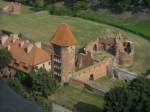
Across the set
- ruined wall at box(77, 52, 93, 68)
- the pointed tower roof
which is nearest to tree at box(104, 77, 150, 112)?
the pointed tower roof

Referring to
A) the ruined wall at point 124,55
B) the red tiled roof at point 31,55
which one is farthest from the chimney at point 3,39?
the ruined wall at point 124,55

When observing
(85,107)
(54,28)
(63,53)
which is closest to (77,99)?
(85,107)

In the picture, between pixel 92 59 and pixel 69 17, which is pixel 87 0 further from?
pixel 92 59

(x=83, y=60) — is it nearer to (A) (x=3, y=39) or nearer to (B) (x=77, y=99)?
(B) (x=77, y=99)

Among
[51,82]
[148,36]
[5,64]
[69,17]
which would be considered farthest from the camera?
[69,17]

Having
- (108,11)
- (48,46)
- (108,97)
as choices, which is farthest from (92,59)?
(108,11)

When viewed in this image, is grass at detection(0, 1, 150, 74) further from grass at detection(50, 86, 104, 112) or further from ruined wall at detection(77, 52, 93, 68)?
grass at detection(50, 86, 104, 112)

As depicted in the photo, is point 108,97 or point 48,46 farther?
point 48,46
